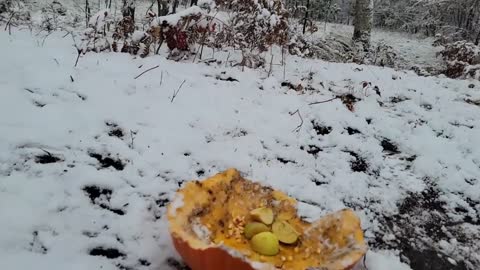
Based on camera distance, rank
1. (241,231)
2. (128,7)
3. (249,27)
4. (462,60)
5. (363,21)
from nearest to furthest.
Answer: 1. (241,231)
2. (249,27)
3. (128,7)
4. (462,60)
5. (363,21)

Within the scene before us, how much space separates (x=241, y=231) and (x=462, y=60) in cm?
640

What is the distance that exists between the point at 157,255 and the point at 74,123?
1.38 m

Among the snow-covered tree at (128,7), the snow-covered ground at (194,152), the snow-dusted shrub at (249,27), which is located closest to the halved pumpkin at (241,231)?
the snow-covered ground at (194,152)

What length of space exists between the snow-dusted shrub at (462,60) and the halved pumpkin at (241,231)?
486cm

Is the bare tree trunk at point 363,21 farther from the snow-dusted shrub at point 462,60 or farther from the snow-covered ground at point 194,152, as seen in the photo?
the snow-covered ground at point 194,152

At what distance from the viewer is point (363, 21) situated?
8.34 meters

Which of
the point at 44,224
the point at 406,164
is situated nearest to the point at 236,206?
the point at 44,224

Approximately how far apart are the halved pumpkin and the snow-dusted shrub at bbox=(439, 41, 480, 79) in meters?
4.86

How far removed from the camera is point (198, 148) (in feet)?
10.8

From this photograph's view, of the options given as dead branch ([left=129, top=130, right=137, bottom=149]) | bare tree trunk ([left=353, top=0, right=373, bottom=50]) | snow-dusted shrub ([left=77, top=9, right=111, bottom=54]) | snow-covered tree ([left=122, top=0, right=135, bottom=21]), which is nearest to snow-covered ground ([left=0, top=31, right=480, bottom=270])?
dead branch ([left=129, top=130, right=137, bottom=149])

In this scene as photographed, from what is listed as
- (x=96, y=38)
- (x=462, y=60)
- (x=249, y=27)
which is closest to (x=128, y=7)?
(x=96, y=38)

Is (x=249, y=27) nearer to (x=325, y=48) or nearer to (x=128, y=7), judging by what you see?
(x=128, y=7)

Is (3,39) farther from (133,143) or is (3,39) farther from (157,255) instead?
(157,255)

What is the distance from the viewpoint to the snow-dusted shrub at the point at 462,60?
6371mm
